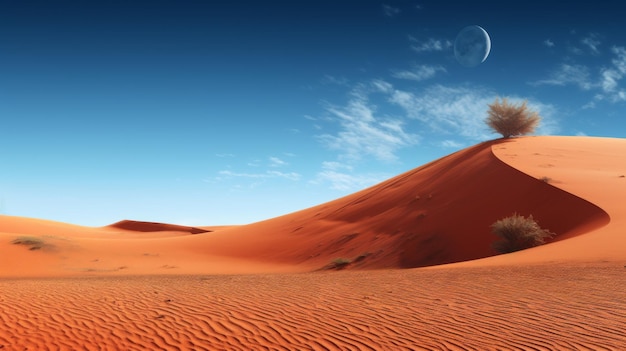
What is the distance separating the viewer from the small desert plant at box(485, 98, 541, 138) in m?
30.1

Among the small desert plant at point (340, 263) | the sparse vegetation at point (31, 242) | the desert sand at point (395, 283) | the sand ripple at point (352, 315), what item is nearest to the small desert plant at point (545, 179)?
the desert sand at point (395, 283)

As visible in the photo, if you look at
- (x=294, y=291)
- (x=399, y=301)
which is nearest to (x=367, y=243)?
(x=294, y=291)

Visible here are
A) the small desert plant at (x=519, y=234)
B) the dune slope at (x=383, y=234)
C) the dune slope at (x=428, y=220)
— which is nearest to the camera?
the small desert plant at (x=519, y=234)

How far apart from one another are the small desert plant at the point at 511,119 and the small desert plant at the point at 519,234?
1672 centimetres

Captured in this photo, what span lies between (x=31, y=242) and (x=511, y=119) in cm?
3091

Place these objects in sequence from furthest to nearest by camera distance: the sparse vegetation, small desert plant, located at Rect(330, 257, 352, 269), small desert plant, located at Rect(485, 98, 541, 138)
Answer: small desert plant, located at Rect(485, 98, 541, 138) < the sparse vegetation < small desert plant, located at Rect(330, 257, 352, 269)

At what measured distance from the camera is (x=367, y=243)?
20.4m

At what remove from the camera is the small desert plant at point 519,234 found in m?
14.8

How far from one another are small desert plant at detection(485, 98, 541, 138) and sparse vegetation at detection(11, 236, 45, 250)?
94.8 feet

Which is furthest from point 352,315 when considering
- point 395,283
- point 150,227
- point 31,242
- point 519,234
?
point 150,227

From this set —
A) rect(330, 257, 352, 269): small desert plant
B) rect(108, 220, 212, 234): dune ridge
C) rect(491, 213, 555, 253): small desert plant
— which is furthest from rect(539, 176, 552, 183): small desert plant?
rect(108, 220, 212, 234): dune ridge

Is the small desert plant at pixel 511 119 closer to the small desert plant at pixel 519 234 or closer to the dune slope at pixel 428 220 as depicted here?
the dune slope at pixel 428 220

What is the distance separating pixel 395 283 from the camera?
34.4 ft

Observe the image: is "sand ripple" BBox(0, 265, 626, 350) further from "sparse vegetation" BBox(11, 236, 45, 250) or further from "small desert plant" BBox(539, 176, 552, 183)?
"sparse vegetation" BBox(11, 236, 45, 250)
